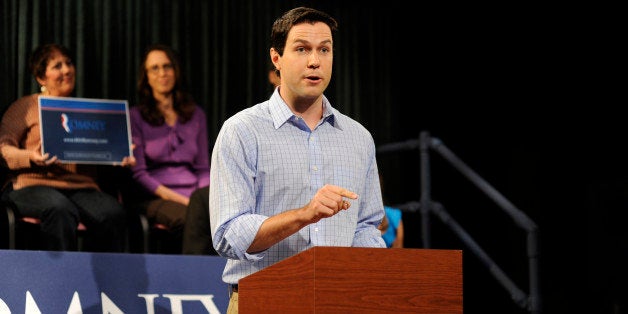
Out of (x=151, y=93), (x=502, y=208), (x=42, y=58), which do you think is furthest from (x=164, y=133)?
(x=502, y=208)

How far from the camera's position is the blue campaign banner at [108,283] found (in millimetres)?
3338

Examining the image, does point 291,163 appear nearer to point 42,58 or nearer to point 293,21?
point 293,21

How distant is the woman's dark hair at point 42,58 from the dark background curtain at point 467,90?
498mm

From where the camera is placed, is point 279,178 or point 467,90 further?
point 467,90

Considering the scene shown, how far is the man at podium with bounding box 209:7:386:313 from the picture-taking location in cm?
228

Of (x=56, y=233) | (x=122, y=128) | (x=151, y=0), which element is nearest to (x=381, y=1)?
(x=151, y=0)

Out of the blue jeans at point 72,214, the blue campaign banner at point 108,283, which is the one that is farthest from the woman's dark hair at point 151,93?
the blue campaign banner at point 108,283

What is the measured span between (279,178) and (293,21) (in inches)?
15.8

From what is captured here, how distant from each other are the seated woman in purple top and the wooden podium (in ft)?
8.70

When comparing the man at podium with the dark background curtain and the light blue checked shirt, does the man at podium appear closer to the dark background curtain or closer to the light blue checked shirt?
the light blue checked shirt

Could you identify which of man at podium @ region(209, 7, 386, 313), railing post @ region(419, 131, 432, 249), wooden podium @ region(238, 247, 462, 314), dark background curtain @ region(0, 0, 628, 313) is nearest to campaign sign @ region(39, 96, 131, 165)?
dark background curtain @ region(0, 0, 628, 313)

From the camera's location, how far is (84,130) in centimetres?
425

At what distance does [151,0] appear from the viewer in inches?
207

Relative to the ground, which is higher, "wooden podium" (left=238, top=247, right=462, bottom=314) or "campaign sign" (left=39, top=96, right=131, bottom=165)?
"campaign sign" (left=39, top=96, right=131, bottom=165)
